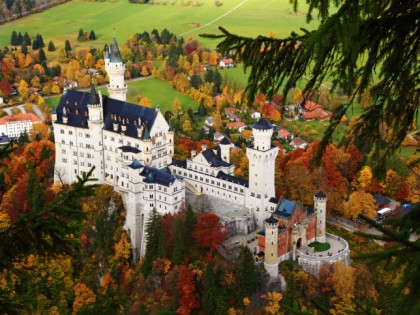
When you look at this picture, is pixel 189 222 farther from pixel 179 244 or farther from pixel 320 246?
pixel 320 246

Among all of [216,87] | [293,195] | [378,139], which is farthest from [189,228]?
[216,87]

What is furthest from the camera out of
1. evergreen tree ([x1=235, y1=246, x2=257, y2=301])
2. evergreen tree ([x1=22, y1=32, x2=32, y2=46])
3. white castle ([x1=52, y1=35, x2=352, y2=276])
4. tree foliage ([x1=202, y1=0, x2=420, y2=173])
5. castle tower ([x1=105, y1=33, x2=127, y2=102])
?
evergreen tree ([x1=22, y1=32, x2=32, y2=46])

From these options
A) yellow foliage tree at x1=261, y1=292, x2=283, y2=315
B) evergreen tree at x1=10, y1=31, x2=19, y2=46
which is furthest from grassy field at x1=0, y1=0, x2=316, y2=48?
yellow foliage tree at x1=261, y1=292, x2=283, y2=315

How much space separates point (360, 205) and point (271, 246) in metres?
11.9

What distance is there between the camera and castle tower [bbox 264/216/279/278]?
4778cm

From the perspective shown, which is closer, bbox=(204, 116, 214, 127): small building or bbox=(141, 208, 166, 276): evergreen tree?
bbox=(141, 208, 166, 276): evergreen tree

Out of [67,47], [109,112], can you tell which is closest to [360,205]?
[109,112]

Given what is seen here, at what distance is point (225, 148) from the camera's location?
183ft

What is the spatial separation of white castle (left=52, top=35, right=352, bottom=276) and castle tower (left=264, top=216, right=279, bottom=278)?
261 millimetres

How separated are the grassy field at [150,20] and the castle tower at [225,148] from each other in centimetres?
6495

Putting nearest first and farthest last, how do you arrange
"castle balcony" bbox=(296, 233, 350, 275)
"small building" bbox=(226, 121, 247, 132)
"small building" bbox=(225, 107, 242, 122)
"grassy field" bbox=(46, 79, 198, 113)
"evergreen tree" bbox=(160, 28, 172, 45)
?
"castle balcony" bbox=(296, 233, 350, 275) < "small building" bbox=(226, 121, 247, 132) < "small building" bbox=(225, 107, 242, 122) < "grassy field" bbox=(46, 79, 198, 113) < "evergreen tree" bbox=(160, 28, 172, 45)

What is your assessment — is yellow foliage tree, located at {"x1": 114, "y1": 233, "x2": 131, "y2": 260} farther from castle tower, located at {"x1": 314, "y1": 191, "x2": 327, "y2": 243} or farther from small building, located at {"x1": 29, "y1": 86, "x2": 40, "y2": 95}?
small building, located at {"x1": 29, "y1": 86, "x2": 40, "y2": 95}

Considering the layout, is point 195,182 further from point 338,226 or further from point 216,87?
point 216,87

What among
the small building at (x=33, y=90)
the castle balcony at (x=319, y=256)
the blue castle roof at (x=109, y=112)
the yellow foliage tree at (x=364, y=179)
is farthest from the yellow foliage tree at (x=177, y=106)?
the castle balcony at (x=319, y=256)
